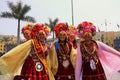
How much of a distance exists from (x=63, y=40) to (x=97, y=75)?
980mm

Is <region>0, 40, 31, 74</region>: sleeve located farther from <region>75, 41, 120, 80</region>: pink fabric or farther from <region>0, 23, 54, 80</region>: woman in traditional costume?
<region>75, 41, 120, 80</region>: pink fabric

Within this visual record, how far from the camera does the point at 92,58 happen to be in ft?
22.7

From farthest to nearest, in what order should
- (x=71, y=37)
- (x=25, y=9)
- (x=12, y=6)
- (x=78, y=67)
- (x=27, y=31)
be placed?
(x=25, y=9), (x=12, y=6), (x=71, y=37), (x=27, y=31), (x=78, y=67)

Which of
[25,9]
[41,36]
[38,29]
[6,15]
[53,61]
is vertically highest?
[25,9]

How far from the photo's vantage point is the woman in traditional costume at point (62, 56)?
22.4 ft

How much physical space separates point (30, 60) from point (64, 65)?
0.70m

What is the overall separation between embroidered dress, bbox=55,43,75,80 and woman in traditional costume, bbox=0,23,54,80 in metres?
0.25

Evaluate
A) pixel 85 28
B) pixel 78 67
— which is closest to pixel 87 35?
pixel 85 28

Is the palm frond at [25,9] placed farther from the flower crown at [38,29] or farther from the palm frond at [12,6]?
the flower crown at [38,29]

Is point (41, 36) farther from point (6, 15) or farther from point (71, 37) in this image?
point (6, 15)

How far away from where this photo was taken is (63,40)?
7.00 m

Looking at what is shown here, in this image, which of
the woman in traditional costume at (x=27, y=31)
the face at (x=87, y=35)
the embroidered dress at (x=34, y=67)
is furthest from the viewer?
the woman in traditional costume at (x=27, y=31)

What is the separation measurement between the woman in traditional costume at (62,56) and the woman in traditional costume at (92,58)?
0.16m

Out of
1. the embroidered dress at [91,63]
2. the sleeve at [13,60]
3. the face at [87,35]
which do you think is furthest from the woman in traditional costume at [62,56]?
the sleeve at [13,60]
